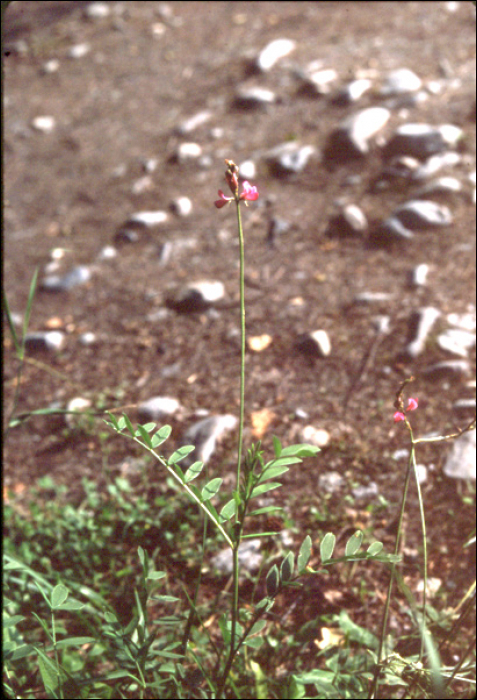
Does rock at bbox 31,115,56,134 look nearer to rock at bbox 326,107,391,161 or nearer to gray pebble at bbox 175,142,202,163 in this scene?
gray pebble at bbox 175,142,202,163

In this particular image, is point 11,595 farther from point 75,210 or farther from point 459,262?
point 75,210

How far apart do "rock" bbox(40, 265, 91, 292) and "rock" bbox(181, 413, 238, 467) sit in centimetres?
124

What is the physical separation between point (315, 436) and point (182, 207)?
170 cm

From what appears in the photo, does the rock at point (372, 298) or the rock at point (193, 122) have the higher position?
the rock at point (193, 122)

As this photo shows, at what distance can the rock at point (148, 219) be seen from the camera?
3141 mm

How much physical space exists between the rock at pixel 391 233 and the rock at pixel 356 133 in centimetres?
61

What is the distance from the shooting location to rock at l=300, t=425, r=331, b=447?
1823 mm

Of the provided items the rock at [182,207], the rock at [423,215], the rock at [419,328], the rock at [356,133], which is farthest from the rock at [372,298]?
the rock at [182,207]

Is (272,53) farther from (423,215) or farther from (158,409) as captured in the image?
(158,409)

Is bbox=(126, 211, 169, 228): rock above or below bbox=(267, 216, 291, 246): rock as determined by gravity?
below

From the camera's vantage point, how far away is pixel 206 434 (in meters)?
1.93

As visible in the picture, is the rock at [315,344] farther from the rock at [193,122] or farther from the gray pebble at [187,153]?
the rock at [193,122]

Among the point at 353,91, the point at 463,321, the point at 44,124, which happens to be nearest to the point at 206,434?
the point at 463,321

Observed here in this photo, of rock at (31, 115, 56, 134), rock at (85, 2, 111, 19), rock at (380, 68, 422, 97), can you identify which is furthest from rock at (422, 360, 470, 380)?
rock at (85, 2, 111, 19)
